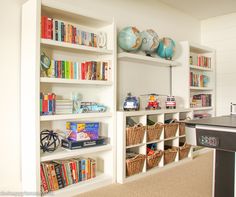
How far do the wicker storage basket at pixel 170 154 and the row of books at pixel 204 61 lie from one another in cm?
166

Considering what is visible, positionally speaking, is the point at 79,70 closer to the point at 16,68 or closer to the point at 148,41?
the point at 16,68

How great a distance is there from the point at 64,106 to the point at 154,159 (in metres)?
1.29

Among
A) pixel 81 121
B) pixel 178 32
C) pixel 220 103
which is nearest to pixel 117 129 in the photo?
pixel 81 121

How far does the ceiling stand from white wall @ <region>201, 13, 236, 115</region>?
0.18m

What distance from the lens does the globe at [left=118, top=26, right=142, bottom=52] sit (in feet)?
9.24

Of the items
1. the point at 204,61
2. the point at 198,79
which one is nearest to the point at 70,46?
the point at 198,79

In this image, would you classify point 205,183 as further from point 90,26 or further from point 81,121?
point 90,26

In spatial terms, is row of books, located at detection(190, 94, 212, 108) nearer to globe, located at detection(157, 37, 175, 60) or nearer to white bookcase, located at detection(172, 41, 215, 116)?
white bookcase, located at detection(172, 41, 215, 116)

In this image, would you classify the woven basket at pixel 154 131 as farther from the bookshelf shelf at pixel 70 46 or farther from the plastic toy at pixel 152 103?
the bookshelf shelf at pixel 70 46

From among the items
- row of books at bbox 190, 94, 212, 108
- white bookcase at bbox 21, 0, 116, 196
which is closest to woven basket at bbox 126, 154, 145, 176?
white bookcase at bbox 21, 0, 116, 196

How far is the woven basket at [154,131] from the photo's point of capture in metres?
2.91

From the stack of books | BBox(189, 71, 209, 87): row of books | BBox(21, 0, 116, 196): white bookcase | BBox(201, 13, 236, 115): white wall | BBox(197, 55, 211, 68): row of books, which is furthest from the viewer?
BBox(201, 13, 236, 115): white wall

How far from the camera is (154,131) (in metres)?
2.97

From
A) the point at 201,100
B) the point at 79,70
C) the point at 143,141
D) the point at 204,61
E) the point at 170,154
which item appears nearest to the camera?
the point at 79,70
